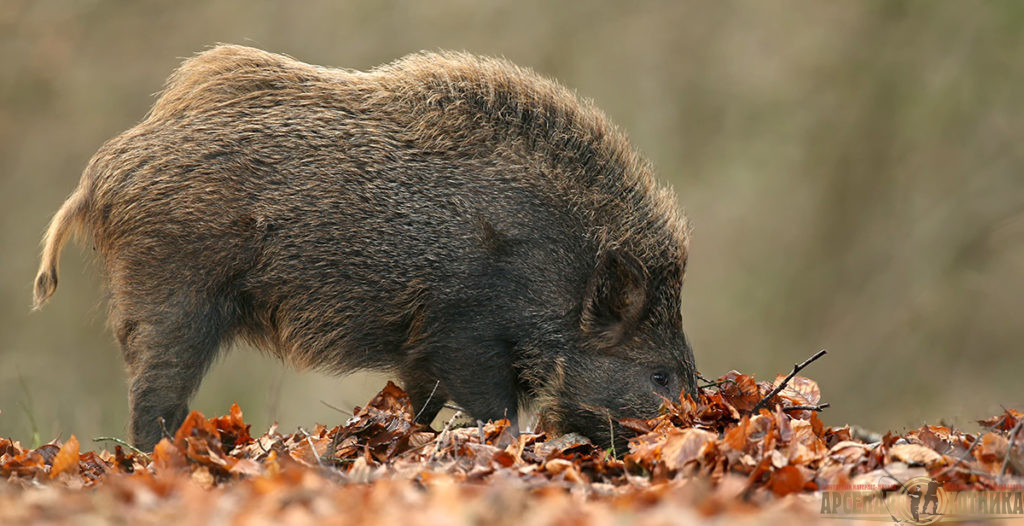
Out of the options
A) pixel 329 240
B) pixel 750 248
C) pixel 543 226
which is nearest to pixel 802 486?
pixel 543 226

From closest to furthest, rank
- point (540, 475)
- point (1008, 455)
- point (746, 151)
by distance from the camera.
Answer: point (1008, 455)
point (540, 475)
point (746, 151)

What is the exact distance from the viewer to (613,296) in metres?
5.12

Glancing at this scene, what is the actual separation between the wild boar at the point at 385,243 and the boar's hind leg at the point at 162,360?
0.4 inches

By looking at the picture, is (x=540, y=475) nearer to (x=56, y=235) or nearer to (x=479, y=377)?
(x=479, y=377)

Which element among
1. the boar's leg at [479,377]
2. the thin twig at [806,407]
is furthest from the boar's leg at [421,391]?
the thin twig at [806,407]

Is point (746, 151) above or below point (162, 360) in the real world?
above

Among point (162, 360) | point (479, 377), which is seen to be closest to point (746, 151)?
point (479, 377)

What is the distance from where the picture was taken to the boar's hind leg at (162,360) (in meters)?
4.79

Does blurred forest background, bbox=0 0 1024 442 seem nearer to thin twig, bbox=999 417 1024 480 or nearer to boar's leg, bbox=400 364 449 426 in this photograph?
boar's leg, bbox=400 364 449 426

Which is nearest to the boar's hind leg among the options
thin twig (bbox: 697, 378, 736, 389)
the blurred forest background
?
thin twig (bbox: 697, 378, 736, 389)

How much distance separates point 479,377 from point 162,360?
60.5 inches

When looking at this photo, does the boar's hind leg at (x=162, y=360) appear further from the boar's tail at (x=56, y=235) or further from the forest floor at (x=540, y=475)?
the boar's tail at (x=56, y=235)

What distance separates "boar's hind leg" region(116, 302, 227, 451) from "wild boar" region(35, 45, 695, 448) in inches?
0.4

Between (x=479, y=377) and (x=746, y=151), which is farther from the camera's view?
(x=746, y=151)
